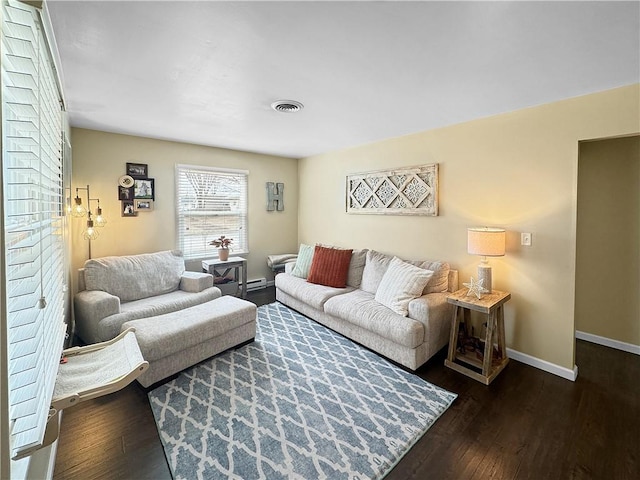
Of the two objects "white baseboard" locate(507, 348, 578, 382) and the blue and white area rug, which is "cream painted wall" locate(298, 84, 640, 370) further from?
the blue and white area rug

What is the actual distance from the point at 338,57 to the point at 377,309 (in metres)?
2.15

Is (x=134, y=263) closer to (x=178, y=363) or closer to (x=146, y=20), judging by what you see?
(x=178, y=363)

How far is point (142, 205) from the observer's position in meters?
3.84

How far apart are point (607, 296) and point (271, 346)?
3530 millimetres

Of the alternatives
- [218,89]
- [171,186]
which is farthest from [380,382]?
[171,186]

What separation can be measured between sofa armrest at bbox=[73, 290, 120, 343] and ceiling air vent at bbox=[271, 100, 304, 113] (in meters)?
2.35

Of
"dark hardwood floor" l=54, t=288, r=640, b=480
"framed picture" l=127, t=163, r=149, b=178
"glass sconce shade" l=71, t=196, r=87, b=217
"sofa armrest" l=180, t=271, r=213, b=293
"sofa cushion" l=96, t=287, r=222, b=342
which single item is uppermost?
"framed picture" l=127, t=163, r=149, b=178

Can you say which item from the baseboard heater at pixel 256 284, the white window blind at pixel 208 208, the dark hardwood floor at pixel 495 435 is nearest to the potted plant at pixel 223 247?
the white window blind at pixel 208 208

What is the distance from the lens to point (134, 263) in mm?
3406

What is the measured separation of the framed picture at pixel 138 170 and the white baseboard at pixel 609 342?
5.50m

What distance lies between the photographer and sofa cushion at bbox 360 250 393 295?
3545 mm

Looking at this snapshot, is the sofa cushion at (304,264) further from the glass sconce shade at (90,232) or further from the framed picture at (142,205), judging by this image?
the glass sconce shade at (90,232)

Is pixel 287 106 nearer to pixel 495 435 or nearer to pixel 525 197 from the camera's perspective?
pixel 525 197

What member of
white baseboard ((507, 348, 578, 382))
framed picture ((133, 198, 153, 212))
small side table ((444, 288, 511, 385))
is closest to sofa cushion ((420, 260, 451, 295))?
small side table ((444, 288, 511, 385))
